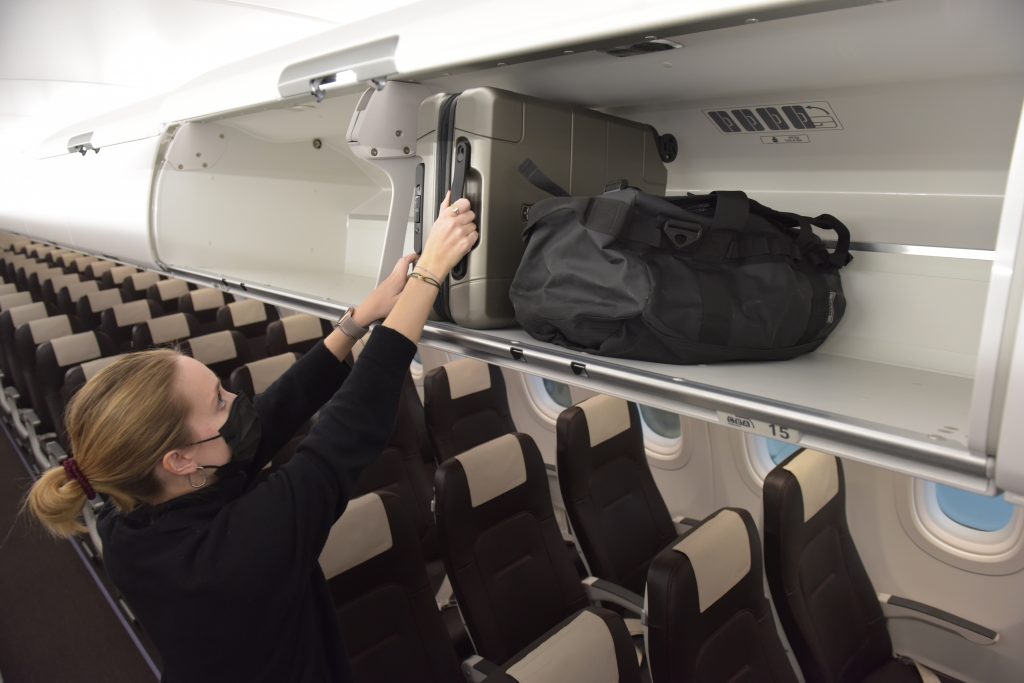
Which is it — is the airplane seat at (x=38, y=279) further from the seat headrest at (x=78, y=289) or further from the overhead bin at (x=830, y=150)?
the overhead bin at (x=830, y=150)

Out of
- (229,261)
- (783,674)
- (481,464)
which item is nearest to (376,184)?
(229,261)

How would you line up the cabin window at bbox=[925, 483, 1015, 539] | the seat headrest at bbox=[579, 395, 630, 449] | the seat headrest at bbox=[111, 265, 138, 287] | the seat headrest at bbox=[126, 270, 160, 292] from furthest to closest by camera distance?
the seat headrest at bbox=[111, 265, 138, 287] → the seat headrest at bbox=[126, 270, 160, 292] → the seat headrest at bbox=[579, 395, 630, 449] → the cabin window at bbox=[925, 483, 1015, 539]

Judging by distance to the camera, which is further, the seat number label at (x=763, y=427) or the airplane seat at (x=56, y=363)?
the airplane seat at (x=56, y=363)

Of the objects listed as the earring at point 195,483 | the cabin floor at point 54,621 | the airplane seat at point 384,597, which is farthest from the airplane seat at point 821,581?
the cabin floor at point 54,621

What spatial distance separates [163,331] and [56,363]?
85 cm

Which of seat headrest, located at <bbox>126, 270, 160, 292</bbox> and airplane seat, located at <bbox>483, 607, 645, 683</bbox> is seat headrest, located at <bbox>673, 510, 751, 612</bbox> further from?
seat headrest, located at <bbox>126, 270, 160, 292</bbox>

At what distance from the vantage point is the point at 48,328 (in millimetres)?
4227

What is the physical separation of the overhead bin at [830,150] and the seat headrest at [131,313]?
3191 millimetres

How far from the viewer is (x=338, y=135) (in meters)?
3.80

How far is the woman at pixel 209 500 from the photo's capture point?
1189mm

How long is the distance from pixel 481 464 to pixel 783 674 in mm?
1232

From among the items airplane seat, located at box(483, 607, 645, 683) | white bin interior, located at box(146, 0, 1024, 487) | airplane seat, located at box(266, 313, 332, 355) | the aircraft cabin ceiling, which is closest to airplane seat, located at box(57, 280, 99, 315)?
the aircraft cabin ceiling

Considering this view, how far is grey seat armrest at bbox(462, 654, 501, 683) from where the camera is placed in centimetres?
195

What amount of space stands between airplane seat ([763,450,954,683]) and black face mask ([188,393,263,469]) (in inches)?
67.6
